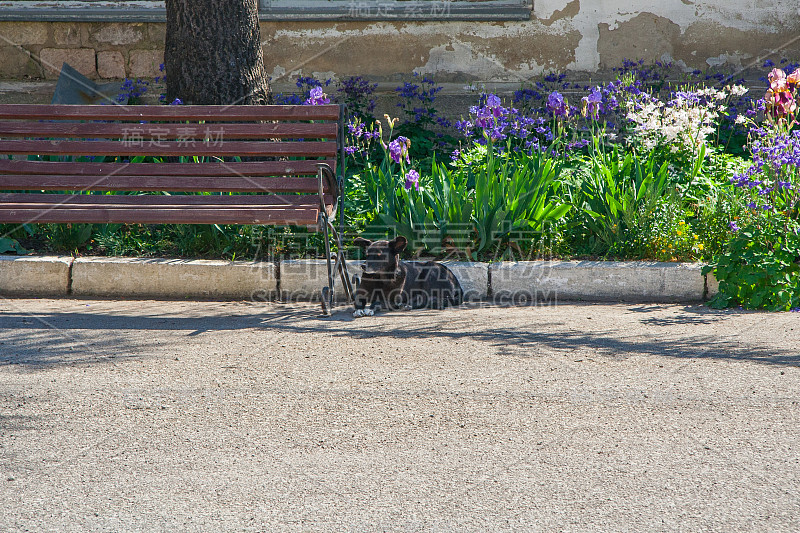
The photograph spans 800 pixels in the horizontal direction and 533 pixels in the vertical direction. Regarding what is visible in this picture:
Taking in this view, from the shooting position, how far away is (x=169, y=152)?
17.0ft

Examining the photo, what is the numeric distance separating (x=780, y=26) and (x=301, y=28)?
5333 mm

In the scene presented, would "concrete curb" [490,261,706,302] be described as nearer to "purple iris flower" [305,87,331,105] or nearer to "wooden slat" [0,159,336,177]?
"wooden slat" [0,159,336,177]

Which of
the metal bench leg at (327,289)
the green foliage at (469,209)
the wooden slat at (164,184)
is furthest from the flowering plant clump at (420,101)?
the metal bench leg at (327,289)

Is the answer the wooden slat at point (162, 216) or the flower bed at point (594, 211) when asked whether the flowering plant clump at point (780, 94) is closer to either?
the flower bed at point (594, 211)

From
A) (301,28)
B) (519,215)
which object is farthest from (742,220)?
(301,28)

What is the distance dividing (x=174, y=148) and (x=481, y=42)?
14.7 feet

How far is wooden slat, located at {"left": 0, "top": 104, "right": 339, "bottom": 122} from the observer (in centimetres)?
514

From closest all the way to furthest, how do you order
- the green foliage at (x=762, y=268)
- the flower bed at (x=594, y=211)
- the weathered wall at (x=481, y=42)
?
the green foliage at (x=762, y=268) → the flower bed at (x=594, y=211) → the weathered wall at (x=481, y=42)

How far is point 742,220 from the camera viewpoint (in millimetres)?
5027

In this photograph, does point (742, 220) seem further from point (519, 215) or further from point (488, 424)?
point (488, 424)

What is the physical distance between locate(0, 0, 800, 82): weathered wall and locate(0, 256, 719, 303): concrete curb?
162 inches


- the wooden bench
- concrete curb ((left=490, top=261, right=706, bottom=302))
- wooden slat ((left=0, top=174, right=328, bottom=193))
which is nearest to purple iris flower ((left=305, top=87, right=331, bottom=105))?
the wooden bench

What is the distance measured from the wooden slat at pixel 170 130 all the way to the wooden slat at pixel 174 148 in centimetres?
6

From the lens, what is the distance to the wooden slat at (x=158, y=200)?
4.82 m
